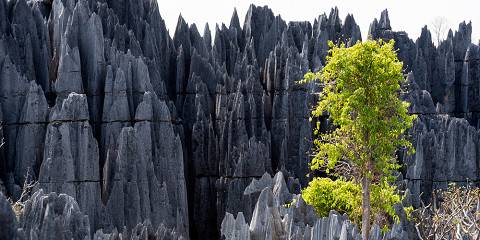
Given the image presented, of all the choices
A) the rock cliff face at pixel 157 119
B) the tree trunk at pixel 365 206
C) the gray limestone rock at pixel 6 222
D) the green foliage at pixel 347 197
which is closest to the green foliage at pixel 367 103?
the tree trunk at pixel 365 206

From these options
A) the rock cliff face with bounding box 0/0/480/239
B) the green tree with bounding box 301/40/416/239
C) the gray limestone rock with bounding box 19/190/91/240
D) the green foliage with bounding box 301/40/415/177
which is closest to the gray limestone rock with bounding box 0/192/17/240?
the gray limestone rock with bounding box 19/190/91/240

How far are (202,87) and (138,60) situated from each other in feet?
21.2

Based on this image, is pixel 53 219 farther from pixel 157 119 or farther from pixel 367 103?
pixel 157 119

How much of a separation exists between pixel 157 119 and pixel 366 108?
42.5ft

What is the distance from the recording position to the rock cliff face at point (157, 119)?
3070 cm

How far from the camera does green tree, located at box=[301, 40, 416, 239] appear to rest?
81.5ft

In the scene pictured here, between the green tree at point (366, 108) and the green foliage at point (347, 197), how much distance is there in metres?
0.70

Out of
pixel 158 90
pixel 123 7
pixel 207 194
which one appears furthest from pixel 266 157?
pixel 123 7

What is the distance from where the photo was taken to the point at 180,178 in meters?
34.2

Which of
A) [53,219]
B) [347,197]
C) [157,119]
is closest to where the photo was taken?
[53,219]

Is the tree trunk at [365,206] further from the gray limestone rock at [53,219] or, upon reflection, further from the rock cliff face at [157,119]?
the gray limestone rock at [53,219]

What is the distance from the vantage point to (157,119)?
3438 centimetres

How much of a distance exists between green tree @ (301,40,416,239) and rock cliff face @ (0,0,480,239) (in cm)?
290

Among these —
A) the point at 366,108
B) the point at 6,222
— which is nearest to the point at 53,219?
the point at 6,222
